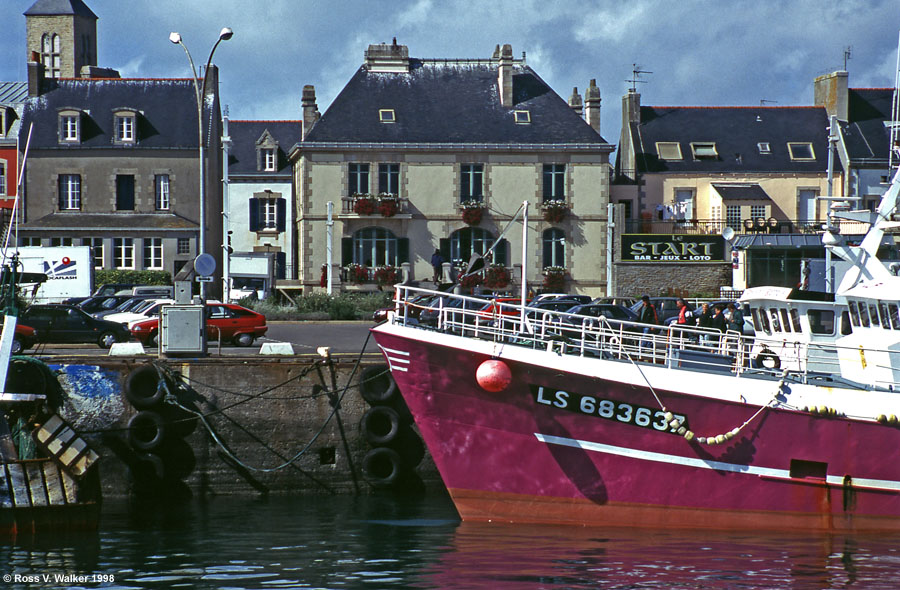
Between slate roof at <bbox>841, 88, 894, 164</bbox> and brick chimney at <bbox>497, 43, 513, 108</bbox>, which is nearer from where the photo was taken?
brick chimney at <bbox>497, 43, 513, 108</bbox>

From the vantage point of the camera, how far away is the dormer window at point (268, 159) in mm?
64562

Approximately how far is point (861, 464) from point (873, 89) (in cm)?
4654

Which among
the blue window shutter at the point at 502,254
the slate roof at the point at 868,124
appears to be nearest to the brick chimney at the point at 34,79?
the blue window shutter at the point at 502,254

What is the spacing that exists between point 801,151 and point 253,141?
31743 millimetres

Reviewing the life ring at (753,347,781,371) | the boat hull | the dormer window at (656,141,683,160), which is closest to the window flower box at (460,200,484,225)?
the dormer window at (656,141,683,160)

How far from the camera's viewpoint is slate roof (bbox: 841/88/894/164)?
5562 cm

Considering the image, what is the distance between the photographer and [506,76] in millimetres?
54312

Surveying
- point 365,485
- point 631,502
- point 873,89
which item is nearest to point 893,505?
point 631,502

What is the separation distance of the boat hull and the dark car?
607 inches

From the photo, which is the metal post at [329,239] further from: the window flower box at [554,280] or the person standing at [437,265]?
the window flower box at [554,280]

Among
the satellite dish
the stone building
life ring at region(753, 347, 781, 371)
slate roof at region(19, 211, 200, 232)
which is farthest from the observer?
slate roof at region(19, 211, 200, 232)

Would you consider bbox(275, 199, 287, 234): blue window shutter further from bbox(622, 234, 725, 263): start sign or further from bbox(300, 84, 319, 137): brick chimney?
bbox(622, 234, 725, 263): start sign

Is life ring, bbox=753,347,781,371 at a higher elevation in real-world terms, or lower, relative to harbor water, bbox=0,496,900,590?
higher

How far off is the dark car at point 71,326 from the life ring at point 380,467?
472 inches
